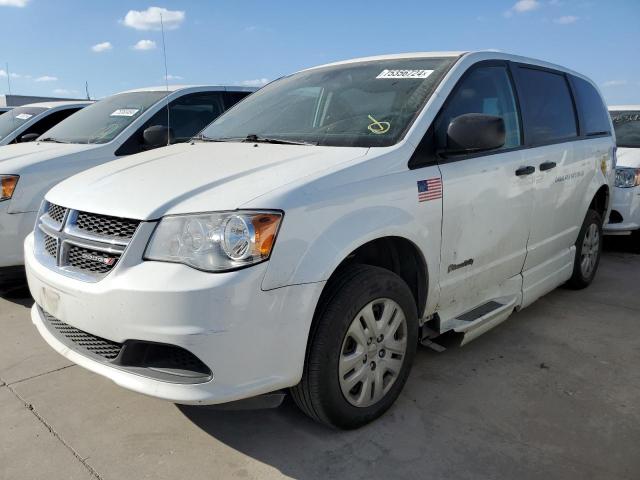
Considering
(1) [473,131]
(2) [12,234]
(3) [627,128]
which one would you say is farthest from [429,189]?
(3) [627,128]

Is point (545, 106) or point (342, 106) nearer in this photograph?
point (342, 106)

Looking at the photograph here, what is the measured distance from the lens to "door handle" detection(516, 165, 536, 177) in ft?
11.1

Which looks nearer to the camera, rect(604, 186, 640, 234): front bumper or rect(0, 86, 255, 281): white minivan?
A: rect(0, 86, 255, 281): white minivan

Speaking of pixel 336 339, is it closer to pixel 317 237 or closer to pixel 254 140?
pixel 317 237

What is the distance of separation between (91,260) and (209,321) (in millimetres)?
700

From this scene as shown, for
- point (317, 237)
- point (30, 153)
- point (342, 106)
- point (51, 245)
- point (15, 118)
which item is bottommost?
point (51, 245)

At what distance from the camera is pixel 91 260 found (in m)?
2.38

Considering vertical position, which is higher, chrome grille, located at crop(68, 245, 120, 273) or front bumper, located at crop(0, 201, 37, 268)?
chrome grille, located at crop(68, 245, 120, 273)

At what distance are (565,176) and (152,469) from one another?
10.7 ft

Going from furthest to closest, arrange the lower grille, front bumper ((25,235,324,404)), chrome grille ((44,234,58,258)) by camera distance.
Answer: chrome grille ((44,234,58,258))
the lower grille
front bumper ((25,235,324,404))

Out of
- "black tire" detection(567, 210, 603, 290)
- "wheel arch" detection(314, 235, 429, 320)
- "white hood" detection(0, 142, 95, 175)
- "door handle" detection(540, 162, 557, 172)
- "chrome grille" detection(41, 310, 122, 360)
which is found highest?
"white hood" detection(0, 142, 95, 175)

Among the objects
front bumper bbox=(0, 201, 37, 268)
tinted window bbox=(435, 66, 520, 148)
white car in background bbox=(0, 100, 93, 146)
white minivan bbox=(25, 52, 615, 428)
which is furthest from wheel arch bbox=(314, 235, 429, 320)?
white car in background bbox=(0, 100, 93, 146)

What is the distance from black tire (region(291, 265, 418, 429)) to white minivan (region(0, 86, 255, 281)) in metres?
2.79

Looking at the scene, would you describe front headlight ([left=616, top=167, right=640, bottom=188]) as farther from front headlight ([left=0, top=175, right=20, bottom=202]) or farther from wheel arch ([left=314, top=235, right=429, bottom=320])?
front headlight ([left=0, top=175, right=20, bottom=202])
